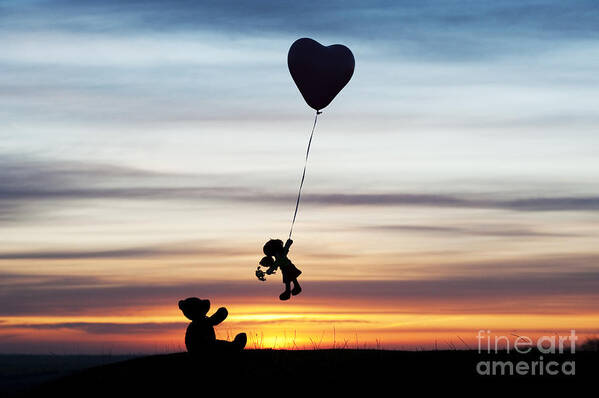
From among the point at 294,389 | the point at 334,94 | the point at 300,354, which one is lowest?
the point at 294,389

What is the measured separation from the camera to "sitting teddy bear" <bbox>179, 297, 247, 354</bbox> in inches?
741

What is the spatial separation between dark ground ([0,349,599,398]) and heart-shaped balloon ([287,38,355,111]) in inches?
238

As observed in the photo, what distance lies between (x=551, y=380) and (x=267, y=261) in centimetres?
647

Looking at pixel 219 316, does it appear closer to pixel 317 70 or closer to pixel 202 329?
pixel 202 329

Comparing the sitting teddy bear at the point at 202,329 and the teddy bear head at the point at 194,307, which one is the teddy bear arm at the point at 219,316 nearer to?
the sitting teddy bear at the point at 202,329

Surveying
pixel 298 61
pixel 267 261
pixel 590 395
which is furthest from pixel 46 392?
pixel 590 395

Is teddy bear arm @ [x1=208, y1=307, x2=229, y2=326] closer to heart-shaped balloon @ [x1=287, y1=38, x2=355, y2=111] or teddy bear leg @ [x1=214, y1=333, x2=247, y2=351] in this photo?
teddy bear leg @ [x1=214, y1=333, x2=247, y2=351]

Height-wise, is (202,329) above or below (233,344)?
above

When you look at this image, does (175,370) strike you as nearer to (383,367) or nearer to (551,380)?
(383,367)

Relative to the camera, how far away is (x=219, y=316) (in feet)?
62.6

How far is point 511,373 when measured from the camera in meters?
17.9

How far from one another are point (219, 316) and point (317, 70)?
6318 millimetres

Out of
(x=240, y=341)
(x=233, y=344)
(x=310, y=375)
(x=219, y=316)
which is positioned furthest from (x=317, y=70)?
(x=310, y=375)

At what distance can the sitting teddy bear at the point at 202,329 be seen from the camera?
18.8 m
